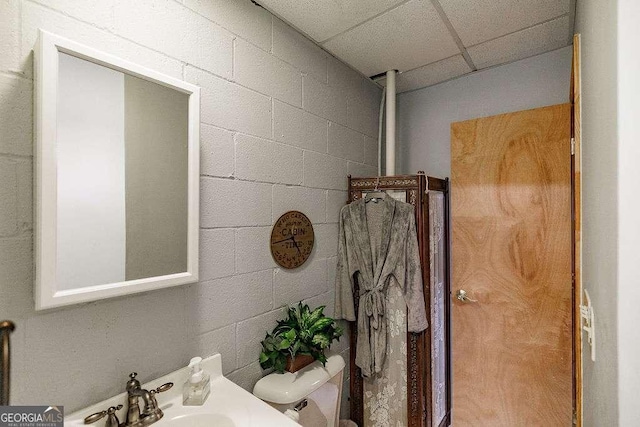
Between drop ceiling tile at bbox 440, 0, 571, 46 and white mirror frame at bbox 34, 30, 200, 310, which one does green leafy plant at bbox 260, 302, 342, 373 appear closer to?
white mirror frame at bbox 34, 30, 200, 310

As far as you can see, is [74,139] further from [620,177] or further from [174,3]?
[620,177]

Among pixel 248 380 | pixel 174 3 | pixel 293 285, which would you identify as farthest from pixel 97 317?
pixel 174 3

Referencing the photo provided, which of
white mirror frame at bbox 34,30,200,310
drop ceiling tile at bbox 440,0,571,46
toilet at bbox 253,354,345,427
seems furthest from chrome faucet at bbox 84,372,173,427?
drop ceiling tile at bbox 440,0,571,46

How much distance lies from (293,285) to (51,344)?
99cm

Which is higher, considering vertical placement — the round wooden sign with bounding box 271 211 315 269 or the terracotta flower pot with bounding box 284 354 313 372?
the round wooden sign with bounding box 271 211 315 269

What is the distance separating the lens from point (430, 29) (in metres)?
1.63

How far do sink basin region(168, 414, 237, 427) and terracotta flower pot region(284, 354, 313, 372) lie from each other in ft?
1.51

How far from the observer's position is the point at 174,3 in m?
1.13

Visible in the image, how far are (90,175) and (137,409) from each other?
747 millimetres

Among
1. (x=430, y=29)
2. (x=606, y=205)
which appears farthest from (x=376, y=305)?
(x=430, y=29)

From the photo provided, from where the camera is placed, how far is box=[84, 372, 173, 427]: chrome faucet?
92cm

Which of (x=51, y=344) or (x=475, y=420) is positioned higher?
(x=51, y=344)

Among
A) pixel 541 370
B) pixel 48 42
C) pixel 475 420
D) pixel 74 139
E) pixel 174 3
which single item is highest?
pixel 174 3

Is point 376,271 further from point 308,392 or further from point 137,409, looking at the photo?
point 137,409
